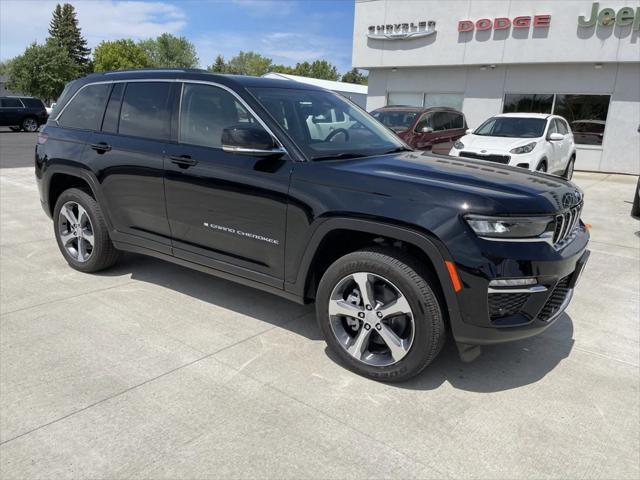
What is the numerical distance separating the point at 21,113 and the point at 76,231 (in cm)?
2557

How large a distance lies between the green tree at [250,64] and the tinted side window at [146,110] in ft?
326

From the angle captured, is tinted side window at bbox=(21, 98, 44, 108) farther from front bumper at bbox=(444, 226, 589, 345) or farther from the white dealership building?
front bumper at bbox=(444, 226, 589, 345)

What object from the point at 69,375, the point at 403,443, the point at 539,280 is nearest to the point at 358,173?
the point at 539,280

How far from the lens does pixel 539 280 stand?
2.78 m

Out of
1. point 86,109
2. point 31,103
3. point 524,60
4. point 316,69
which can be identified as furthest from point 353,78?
point 86,109

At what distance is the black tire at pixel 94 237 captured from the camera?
4.55 metres

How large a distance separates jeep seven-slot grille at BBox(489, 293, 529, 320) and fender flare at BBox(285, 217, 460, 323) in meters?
0.19

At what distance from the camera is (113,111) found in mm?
4414

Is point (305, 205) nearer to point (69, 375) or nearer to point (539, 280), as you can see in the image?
point (539, 280)

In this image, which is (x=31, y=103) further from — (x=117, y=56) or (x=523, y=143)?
(x=117, y=56)

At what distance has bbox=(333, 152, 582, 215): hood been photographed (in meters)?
2.75

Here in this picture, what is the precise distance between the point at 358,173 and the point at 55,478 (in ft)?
7.23

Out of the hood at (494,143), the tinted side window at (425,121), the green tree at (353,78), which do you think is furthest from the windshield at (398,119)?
the green tree at (353,78)

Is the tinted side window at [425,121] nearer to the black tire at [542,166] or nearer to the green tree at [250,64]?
the black tire at [542,166]
